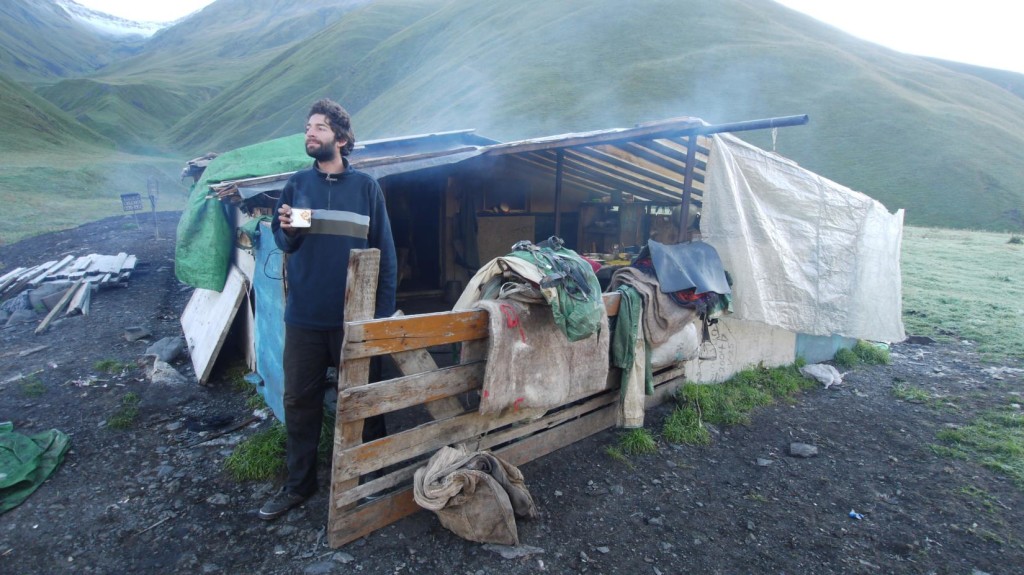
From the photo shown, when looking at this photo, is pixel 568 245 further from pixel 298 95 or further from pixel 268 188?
pixel 298 95

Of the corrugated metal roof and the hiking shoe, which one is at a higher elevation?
the corrugated metal roof

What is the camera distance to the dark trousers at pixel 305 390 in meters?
3.09

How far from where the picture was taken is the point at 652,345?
4.15m

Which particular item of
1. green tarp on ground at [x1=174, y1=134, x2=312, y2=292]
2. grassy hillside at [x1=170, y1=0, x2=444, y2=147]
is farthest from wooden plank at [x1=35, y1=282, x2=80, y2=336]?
grassy hillside at [x1=170, y1=0, x2=444, y2=147]

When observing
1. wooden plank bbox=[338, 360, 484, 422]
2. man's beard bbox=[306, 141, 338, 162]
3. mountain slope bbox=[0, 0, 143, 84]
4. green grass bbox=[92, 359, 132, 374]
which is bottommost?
green grass bbox=[92, 359, 132, 374]

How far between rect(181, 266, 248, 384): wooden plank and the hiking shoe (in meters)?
2.52

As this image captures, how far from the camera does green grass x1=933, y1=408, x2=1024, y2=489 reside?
4.14 m

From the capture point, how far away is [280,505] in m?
3.20

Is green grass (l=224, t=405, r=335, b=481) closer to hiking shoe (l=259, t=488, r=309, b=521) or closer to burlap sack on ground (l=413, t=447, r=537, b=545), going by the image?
hiking shoe (l=259, t=488, r=309, b=521)

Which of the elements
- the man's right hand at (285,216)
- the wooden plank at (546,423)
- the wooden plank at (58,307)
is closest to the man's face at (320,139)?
the man's right hand at (285,216)

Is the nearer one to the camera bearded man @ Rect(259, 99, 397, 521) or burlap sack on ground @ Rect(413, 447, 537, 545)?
burlap sack on ground @ Rect(413, 447, 537, 545)

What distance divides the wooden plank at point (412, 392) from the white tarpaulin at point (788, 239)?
9.61 ft

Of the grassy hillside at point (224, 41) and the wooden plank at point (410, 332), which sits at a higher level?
the grassy hillside at point (224, 41)

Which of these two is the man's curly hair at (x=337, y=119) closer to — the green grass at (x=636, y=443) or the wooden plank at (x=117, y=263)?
the green grass at (x=636, y=443)
